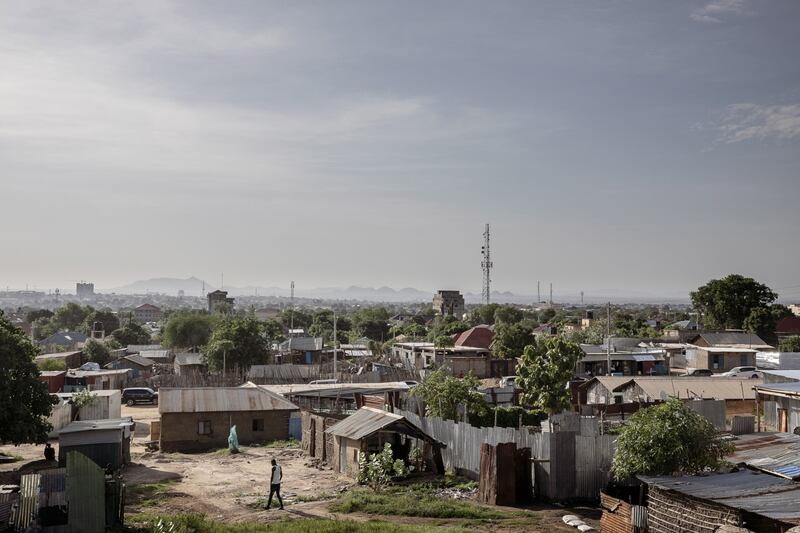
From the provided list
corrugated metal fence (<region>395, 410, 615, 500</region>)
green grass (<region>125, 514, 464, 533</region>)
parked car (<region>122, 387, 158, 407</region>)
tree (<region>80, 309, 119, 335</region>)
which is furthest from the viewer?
tree (<region>80, 309, 119, 335</region>)

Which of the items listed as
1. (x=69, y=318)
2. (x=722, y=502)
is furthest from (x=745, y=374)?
(x=69, y=318)

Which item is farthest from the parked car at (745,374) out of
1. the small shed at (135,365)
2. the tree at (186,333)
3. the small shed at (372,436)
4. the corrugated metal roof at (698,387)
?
the tree at (186,333)

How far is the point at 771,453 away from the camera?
2033 centimetres

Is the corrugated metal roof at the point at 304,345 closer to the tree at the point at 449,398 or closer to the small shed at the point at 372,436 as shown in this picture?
the tree at the point at 449,398

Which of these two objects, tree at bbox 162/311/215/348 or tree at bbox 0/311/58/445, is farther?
tree at bbox 162/311/215/348

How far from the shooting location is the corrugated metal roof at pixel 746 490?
1473cm

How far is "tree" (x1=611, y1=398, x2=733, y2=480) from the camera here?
18.2 metres

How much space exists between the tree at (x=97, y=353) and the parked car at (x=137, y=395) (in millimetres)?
24785

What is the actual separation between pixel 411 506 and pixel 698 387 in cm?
2405

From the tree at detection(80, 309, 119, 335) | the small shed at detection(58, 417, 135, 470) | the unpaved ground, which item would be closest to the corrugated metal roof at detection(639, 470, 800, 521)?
the unpaved ground

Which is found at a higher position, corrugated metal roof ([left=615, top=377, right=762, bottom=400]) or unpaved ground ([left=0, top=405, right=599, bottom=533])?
corrugated metal roof ([left=615, top=377, right=762, bottom=400])

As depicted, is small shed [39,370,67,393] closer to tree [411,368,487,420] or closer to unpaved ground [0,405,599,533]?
unpaved ground [0,405,599,533]

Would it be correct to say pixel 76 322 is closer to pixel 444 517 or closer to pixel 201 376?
pixel 201 376

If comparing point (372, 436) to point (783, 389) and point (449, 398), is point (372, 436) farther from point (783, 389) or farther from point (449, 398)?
point (783, 389)
